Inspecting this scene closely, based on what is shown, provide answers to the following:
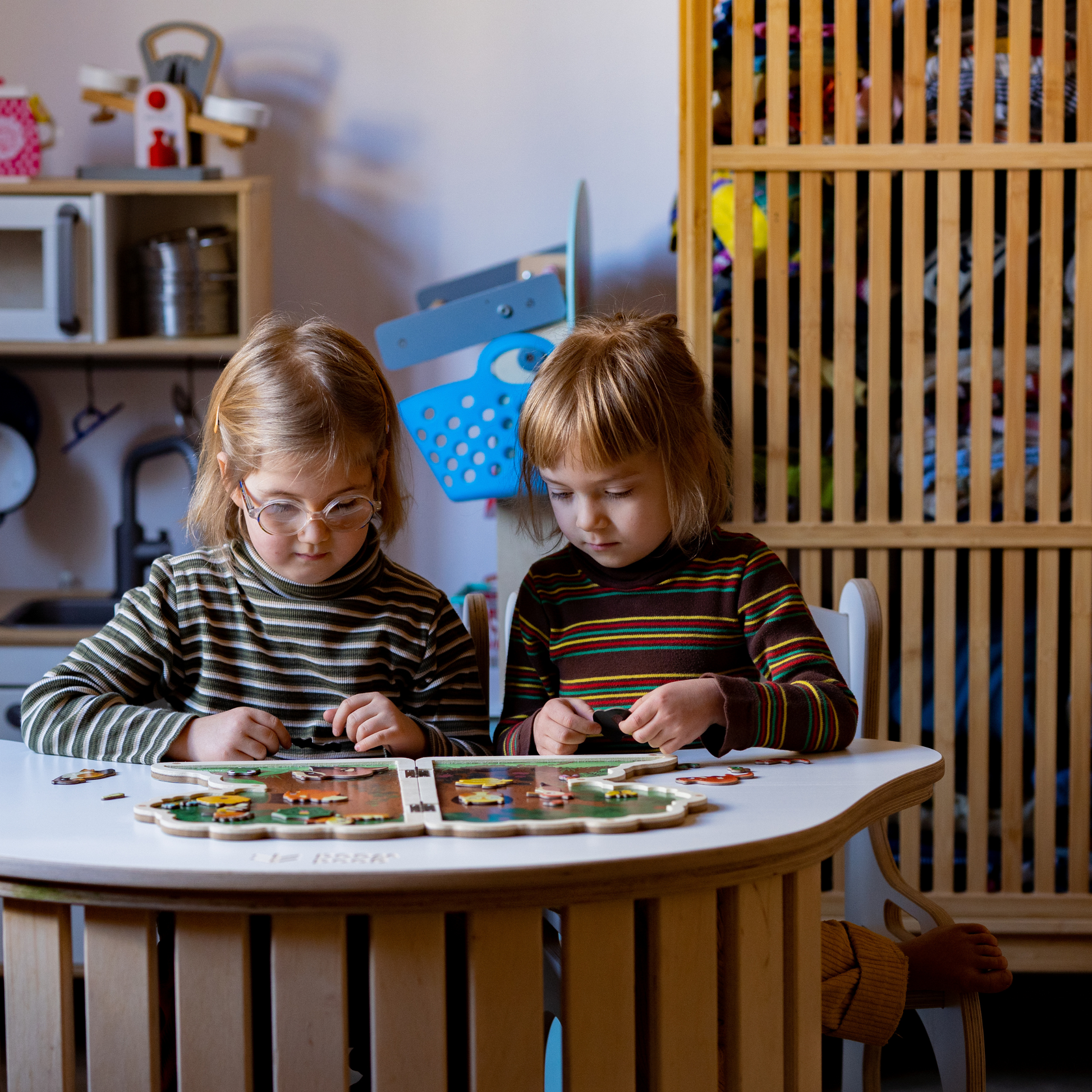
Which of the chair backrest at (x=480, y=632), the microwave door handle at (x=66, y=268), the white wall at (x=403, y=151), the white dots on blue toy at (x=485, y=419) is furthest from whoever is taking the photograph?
the white wall at (x=403, y=151)

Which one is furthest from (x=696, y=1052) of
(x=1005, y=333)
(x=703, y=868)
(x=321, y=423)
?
(x=1005, y=333)

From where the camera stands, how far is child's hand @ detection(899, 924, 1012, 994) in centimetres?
114

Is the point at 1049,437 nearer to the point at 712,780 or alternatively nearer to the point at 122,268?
the point at 712,780

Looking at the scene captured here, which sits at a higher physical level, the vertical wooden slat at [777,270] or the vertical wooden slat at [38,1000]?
the vertical wooden slat at [777,270]

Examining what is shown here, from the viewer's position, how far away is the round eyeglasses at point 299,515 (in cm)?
113

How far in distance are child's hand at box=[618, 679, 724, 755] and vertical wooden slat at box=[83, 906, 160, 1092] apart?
42 centimetres

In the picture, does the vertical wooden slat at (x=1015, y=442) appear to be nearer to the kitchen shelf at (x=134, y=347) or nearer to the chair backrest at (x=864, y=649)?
the chair backrest at (x=864, y=649)

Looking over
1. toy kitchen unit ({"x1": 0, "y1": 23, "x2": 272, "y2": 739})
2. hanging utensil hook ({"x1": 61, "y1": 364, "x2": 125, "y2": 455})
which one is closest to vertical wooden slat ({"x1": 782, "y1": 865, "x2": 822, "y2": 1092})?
toy kitchen unit ({"x1": 0, "y1": 23, "x2": 272, "y2": 739})

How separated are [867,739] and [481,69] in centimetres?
178

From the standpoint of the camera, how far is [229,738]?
1039mm

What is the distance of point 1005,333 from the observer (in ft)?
6.03

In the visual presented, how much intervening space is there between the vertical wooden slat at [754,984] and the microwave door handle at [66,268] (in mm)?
1814

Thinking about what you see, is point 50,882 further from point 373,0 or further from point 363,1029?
point 373,0

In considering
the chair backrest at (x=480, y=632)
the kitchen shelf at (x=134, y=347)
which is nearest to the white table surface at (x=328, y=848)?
the chair backrest at (x=480, y=632)
